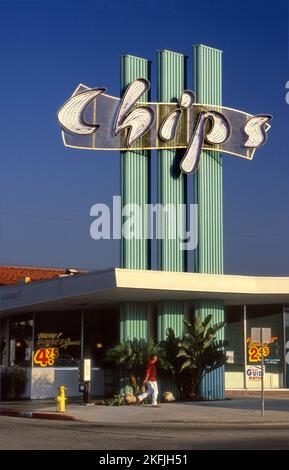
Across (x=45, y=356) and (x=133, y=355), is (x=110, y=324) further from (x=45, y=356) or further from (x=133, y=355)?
(x=133, y=355)

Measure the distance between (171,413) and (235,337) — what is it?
11.3 metres

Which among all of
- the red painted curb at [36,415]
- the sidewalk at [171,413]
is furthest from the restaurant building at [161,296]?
the red painted curb at [36,415]

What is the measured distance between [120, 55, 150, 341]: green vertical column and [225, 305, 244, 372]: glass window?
18.4 ft

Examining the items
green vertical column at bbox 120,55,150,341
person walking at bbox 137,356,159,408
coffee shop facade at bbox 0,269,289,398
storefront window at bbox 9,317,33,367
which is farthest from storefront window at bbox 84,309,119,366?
person walking at bbox 137,356,159,408

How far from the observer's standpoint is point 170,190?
33.1m

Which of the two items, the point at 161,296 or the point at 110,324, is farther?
the point at 110,324

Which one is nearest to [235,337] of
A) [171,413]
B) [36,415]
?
[171,413]

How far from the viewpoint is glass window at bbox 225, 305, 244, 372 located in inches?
1468

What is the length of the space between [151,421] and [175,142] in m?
12.1

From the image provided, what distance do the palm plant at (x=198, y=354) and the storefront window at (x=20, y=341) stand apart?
751 cm

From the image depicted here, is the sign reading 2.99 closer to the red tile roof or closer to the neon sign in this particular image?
the neon sign

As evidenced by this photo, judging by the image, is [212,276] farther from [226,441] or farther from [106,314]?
[226,441]
